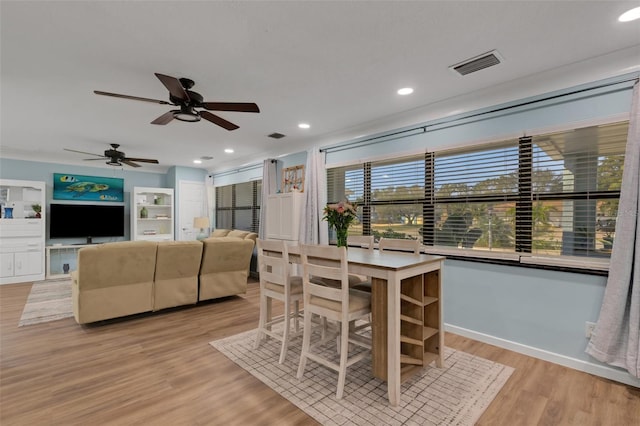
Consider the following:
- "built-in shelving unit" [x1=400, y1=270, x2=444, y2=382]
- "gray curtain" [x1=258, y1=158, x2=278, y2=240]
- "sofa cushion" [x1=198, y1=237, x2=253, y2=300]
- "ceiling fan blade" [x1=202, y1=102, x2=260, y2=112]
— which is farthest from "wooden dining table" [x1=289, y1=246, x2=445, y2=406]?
"gray curtain" [x1=258, y1=158, x2=278, y2=240]

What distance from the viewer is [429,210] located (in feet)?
11.9

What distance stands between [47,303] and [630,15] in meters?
6.89

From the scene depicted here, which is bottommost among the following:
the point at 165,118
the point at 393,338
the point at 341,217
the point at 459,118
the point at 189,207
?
the point at 393,338

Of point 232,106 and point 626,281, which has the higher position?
point 232,106

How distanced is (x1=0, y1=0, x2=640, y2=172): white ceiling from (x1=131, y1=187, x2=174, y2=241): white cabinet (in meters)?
3.60

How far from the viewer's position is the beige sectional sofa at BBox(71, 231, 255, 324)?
342 cm

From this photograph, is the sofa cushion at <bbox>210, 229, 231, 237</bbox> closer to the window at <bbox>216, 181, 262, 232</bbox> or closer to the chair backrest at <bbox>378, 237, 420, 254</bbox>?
the window at <bbox>216, 181, 262, 232</bbox>

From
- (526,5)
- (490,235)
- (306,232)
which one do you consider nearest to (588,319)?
(490,235)

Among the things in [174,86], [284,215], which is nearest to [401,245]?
[174,86]

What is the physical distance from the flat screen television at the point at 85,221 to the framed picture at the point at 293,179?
4430mm

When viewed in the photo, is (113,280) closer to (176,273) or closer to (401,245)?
(176,273)

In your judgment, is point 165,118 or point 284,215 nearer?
point 165,118

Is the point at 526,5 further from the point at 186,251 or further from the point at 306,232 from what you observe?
the point at 186,251

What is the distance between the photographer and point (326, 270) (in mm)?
2268
